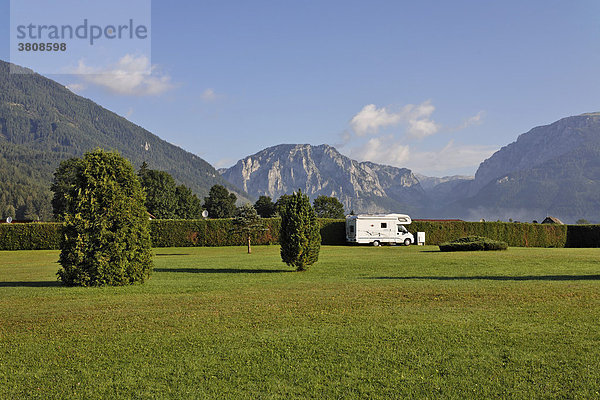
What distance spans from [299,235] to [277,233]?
88.1 ft

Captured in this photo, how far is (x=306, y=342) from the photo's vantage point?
7285 millimetres

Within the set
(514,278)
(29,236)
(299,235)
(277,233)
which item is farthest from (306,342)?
(29,236)

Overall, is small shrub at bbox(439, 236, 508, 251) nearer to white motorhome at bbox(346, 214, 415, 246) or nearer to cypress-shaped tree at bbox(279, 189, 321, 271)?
white motorhome at bbox(346, 214, 415, 246)

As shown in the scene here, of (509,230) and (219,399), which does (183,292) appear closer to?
(219,399)

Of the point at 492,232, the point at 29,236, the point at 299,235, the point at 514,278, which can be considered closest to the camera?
the point at 514,278

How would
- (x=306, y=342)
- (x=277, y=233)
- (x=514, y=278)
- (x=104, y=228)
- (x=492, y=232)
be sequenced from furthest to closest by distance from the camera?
(x=492, y=232)
(x=277, y=233)
(x=514, y=278)
(x=104, y=228)
(x=306, y=342)

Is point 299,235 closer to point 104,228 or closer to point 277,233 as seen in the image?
point 104,228

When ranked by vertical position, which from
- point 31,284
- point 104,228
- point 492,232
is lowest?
point 31,284

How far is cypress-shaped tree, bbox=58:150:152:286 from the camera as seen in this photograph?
15.2 meters

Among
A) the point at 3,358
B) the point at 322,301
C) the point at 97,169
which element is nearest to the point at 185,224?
the point at 97,169

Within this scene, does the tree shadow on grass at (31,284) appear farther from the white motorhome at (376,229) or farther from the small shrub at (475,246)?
the white motorhome at (376,229)

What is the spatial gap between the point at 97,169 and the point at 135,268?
3519 millimetres

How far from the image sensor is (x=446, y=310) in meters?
9.80

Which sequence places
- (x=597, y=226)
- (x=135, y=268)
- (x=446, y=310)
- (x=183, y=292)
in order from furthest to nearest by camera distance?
(x=597, y=226), (x=135, y=268), (x=183, y=292), (x=446, y=310)
